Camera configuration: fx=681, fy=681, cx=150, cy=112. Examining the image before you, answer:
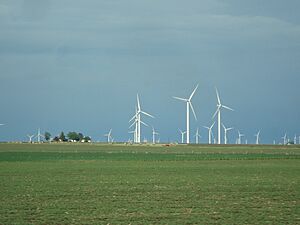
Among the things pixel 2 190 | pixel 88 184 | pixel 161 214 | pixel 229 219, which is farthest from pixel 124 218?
pixel 88 184

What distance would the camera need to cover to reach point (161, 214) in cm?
2227

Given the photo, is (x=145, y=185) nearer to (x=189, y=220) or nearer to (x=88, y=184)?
(x=88, y=184)

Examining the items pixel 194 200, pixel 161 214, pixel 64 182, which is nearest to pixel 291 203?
pixel 194 200

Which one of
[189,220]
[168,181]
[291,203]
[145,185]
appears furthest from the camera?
[168,181]

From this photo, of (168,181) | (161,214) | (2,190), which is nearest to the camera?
(161,214)

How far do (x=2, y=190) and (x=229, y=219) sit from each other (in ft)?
45.6

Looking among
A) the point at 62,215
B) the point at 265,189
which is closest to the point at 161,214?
the point at 62,215

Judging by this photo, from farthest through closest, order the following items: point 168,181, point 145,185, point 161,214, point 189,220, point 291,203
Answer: point 168,181 < point 145,185 < point 291,203 < point 161,214 < point 189,220

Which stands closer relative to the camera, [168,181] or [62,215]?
[62,215]

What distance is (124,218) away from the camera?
21312mm

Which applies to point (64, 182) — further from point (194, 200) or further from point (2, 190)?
point (194, 200)

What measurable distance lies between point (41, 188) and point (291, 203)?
504 inches

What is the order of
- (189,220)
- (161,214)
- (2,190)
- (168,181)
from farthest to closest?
(168,181) → (2,190) → (161,214) → (189,220)

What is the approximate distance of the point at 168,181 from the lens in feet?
125
